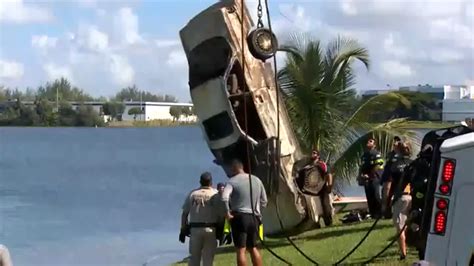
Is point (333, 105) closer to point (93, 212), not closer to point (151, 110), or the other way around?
point (93, 212)

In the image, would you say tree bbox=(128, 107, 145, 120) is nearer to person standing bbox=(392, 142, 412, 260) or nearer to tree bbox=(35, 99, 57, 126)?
tree bbox=(35, 99, 57, 126)

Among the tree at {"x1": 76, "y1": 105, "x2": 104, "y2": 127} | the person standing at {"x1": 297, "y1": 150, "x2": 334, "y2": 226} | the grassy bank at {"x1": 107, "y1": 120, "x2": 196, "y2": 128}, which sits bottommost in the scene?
the grassy bank at {"x1": 107, "y1": 120, "x2": 196, "y2": 128}

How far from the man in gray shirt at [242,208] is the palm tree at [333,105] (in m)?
10.3

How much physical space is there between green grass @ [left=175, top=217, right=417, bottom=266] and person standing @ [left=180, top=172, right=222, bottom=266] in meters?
2.27

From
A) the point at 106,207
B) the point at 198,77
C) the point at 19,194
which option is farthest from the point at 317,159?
the point at 19,194

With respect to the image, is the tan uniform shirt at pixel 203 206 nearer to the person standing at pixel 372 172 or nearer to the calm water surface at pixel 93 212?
the person standing at pixel 372 172

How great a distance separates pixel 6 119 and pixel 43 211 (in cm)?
5716

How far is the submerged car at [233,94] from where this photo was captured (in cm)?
1780

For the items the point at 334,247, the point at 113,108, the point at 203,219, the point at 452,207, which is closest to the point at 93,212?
the point at 334,247

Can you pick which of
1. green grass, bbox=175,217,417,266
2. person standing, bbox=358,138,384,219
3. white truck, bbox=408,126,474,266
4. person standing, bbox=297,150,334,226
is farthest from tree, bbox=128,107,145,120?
white truck, bbox=408,126,474,266

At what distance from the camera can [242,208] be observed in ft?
41.0

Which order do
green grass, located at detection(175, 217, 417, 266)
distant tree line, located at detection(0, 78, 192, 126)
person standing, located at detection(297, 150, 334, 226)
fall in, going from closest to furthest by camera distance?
1. green grass, located at detection(175, 217, 417, 266)
2. person standing, located at detection(297, 150, 334, 226)
3. distant tree line, located at detection(0, 78, 192, 126)

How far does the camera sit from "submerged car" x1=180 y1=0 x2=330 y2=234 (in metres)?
17.8

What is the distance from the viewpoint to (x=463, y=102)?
29.2 meters
